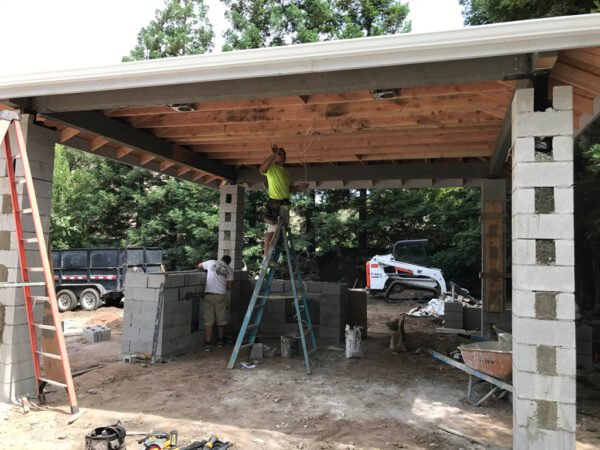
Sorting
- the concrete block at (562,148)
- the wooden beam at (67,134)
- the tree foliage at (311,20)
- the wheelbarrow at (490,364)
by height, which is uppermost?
the tree foliage at (311,20)

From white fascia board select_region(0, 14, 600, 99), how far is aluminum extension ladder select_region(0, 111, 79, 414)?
612mm

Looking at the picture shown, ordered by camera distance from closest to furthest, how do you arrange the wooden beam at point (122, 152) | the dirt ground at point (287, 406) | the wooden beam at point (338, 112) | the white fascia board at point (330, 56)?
1. the white fascia board at point (330, 56)
2. the dirt ground at point (287, 406)
3. the wooden beam at point (338, 112)
4. the wooden beam at point (122, 152)

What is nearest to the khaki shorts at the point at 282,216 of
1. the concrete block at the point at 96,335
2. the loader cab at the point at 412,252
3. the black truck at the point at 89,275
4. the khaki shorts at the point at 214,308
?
the khaki shorts at the point at 214,308

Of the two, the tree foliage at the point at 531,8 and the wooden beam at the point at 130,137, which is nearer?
the wooden beam at the point at 130,137

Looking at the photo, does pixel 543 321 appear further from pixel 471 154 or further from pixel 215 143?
pixel 215 143

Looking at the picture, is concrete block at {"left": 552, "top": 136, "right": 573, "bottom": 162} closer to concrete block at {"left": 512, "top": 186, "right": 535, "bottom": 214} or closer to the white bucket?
concrete block at {"left": 512, "top": 186, "right": 535, "bottom": 214}

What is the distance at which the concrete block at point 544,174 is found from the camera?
359cm

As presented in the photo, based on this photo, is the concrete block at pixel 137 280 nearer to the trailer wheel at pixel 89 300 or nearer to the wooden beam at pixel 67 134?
the wooden beam at pixel 67 134

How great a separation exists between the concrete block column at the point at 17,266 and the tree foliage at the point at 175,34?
63.7 ft

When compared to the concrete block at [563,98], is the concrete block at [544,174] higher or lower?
lower

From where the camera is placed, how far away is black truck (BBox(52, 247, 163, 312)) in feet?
45.3

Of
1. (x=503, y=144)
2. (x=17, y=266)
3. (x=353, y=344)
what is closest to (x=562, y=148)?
(x=503, y=144)

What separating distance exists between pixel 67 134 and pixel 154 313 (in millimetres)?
2980

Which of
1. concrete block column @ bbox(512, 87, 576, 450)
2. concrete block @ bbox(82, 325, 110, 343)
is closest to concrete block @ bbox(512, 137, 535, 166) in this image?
concrete block column @ bbox(512, 87, 576, 450)
